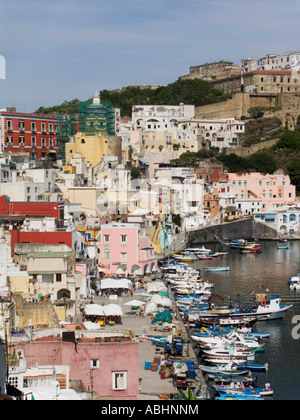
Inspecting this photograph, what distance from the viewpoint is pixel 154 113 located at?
50.8 meters

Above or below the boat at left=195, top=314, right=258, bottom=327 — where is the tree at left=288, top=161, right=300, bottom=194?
above

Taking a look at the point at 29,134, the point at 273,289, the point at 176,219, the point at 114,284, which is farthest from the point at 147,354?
the point at 29,134

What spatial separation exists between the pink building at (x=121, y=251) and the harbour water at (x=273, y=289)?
8.65ft

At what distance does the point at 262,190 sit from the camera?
42.8 m

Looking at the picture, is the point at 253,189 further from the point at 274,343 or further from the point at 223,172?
the point at 274,343

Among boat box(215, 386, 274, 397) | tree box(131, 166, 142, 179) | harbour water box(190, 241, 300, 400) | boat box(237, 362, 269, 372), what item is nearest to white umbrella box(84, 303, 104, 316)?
boat box(237, 362, 269, 372)

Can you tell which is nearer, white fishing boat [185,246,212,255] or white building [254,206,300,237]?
white fishing boat [185,246,212,255]

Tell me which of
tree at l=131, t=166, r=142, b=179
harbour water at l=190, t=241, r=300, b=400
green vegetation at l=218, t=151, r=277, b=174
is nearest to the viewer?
harbour water at l=190, t=241, r=300, b=400

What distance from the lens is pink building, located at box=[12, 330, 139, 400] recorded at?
8.42m

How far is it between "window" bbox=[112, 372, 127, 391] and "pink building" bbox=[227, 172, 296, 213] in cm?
3361

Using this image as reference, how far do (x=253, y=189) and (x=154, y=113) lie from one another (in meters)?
11.2

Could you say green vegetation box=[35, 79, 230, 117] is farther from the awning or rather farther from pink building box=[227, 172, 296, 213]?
the awning

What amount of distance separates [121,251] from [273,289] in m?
4.97

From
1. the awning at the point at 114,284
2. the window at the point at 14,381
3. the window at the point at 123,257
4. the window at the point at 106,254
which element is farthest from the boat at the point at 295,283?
the window at the point at 14,381
